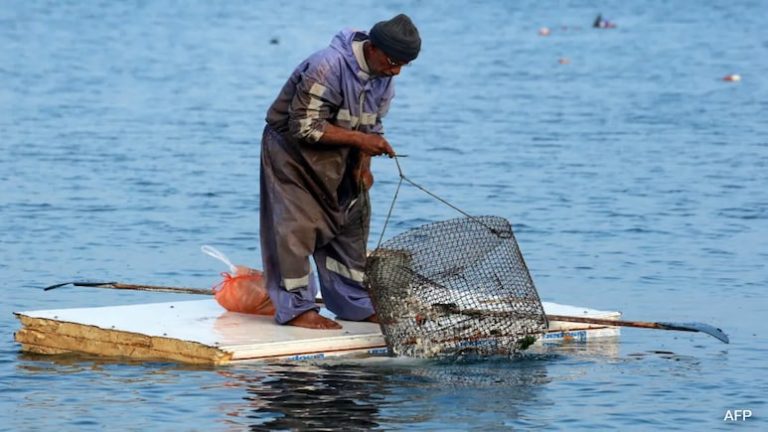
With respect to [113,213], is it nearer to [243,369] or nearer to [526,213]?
[526,213]

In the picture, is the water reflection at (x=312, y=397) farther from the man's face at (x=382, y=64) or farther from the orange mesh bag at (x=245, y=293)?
the man's face at (x=382, y=64)

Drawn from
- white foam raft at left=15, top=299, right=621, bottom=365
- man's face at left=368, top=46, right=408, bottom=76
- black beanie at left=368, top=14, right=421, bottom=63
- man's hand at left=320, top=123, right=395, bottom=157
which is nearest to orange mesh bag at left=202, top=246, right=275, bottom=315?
white foam raft at left=15, top=299, right=621, bottom=365

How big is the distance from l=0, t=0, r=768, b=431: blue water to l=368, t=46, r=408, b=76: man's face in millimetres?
1616

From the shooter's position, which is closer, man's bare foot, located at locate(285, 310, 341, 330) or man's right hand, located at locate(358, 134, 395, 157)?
man's right hand, located at locate(358, 134, 395, 157)

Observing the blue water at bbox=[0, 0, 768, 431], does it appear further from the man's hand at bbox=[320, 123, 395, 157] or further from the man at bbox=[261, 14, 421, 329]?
the man's hand at bbox=[320, 123, 395, 157]

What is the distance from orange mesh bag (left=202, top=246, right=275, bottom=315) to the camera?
34.0 feet

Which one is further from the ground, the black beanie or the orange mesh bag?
the black beanie

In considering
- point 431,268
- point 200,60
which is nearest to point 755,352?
point 431,268

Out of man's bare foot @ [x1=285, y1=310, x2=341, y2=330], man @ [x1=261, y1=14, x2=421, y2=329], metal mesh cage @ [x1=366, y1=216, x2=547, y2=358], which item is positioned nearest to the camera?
man @ [x1=261, y1=14, x2=421, y2=329]

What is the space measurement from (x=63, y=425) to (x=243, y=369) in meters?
1.12

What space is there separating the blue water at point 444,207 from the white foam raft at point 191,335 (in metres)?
0.10

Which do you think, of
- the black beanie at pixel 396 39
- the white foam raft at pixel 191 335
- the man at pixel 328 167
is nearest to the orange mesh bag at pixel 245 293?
the white foam raft at pixel 191 335

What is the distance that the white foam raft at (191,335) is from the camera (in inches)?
380

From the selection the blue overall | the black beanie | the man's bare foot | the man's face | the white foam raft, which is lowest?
the white foam raft
